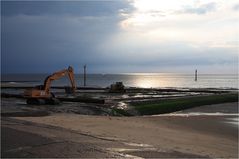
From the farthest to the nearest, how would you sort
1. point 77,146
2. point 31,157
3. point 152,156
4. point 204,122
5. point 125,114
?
point 125,114 < point 204,122 < point 77,146 < point 152,156 < point 31,157

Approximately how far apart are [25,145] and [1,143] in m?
0.69

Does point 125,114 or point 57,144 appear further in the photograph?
point 125,114

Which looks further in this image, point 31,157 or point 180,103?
point 180,103

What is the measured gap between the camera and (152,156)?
29.6ft

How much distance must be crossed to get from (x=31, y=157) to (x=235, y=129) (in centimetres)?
1573

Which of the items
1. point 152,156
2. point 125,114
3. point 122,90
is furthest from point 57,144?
point 122,90

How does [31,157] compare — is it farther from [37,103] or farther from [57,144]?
[37,103]

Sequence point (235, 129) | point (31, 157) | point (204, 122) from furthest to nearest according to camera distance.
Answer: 1. point (204, 122)
2. point (235, 129)
3. point (31, 157)

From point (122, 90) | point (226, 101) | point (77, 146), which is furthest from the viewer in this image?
point (122, 90)

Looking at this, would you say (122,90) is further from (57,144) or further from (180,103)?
(57,144)

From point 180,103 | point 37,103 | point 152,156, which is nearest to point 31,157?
point 152,156

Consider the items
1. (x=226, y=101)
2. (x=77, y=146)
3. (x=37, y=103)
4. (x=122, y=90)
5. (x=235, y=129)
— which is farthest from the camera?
(x=122, y=90)

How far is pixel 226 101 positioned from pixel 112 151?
36905mm

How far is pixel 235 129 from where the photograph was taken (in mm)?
21438
